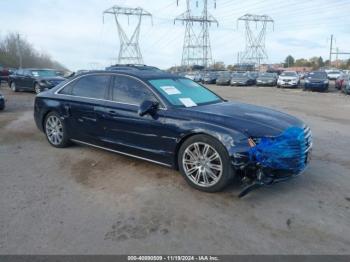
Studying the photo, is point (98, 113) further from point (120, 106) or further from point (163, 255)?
point (163, 255)

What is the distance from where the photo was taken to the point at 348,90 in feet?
75.9

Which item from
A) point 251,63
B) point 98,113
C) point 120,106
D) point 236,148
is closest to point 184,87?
point 120,106

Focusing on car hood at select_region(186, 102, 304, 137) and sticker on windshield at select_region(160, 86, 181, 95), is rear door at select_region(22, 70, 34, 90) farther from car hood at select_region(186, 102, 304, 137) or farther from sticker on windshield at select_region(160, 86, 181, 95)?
car hood at select_region(186, 102, 304, 137)

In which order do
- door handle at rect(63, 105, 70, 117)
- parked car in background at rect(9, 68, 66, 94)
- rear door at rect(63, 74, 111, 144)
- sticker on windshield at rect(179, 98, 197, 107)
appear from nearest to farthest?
sticker on windshield at rect(179, 98, 197, 107), rear door at rect(63, 74, 111, 144), door handle at rect(63, 105, 70, 117), parked car in background at rect(9, 68, 66, 94)

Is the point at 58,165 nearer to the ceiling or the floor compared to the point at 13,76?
nearer to the floor

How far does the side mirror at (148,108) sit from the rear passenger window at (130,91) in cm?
19

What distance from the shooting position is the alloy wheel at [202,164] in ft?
14.8

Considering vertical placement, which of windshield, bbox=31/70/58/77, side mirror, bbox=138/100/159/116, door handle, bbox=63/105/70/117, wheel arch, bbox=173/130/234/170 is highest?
windshield, bbox=31/70/58/77

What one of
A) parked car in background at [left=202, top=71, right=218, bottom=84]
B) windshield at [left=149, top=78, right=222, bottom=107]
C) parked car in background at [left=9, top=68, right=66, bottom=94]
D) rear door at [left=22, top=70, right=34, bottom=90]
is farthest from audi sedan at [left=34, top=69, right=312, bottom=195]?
parked car in background at [left=202, top=71, right=218, bottom=84]

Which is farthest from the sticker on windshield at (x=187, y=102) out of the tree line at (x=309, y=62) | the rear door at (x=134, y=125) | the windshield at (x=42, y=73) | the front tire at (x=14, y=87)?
the tree line at (x=309, y=62)

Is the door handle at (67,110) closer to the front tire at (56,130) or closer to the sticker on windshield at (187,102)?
the front tire at (56,130)

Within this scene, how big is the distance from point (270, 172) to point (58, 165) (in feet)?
11.0

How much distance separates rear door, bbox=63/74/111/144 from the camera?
5.85 metres

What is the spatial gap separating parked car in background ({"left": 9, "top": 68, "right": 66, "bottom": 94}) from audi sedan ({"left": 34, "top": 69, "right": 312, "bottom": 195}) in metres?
13.0
